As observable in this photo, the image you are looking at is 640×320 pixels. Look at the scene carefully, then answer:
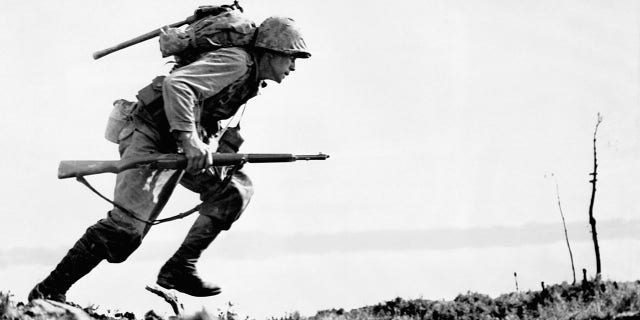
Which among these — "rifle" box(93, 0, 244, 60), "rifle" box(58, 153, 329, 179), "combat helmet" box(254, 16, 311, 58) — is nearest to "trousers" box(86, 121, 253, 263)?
"rifle" box(58, 153, 329, 179)

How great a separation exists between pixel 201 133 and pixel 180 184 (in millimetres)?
662

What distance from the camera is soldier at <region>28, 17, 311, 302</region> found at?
25.9ft

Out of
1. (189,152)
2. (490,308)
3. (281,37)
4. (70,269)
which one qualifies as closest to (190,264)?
(70,269)

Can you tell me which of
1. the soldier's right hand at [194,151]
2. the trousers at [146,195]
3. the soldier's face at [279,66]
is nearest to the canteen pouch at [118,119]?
the trousers at [146,195]

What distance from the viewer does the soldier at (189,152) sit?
791 centimetres

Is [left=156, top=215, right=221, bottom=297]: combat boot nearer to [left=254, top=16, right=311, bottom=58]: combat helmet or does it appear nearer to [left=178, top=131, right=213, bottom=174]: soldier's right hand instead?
[left=178, top=131, right=213, bottom=174]: soldier's right hand

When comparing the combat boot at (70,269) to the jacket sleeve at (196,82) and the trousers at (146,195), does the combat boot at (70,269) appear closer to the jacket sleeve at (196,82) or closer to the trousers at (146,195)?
the trousers at (146,195)

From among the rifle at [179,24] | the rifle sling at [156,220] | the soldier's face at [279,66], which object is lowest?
the rifle sling at [156,220]

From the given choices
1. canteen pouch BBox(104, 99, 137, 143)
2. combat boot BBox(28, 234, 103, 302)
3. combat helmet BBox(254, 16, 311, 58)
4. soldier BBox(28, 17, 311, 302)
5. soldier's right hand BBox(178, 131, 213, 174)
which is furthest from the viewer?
canteen pouch BBox(104, 99, 137, 143)

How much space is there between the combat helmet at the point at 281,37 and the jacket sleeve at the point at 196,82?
200 millimetres

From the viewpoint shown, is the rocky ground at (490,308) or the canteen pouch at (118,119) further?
the canteen pouch at (118,119)

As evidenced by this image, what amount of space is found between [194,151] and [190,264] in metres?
1.30

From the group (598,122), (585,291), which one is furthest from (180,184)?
(598,122)

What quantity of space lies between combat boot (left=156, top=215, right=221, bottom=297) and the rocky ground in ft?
1.06
